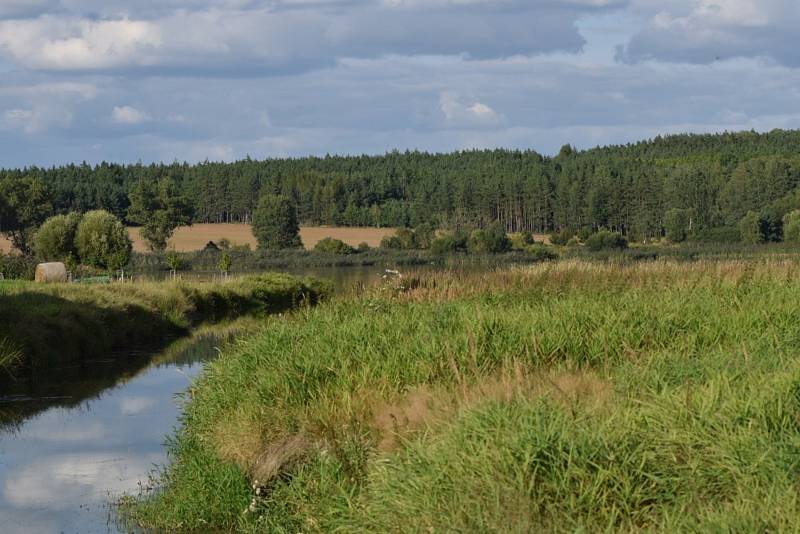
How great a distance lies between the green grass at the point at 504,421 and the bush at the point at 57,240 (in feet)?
168

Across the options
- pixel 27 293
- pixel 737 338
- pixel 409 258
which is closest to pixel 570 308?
pixel 737 338

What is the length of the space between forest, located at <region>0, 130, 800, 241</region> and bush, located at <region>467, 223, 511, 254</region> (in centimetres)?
1798

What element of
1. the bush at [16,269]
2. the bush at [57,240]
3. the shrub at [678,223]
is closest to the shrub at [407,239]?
the shrub at [678,223]

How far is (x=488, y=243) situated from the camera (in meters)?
99.9

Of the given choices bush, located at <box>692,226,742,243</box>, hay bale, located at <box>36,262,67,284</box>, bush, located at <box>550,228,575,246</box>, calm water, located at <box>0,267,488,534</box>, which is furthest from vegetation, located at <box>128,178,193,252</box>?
calm water, located at <box>0,267,488,534</box>

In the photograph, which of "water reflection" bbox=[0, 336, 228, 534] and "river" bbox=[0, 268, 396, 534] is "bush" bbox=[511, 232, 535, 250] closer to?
"river" bbox=[0, 268, 396, 534]

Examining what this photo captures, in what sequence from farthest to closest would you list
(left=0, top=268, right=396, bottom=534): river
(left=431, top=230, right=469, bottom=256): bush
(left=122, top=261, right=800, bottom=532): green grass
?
(left=431, top=230, right=469, bottom=256): bush, (left=0, top=268, right=396, bottom=534): river, (left=122, top=261, right=800, bottom=532): green grass

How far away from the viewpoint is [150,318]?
115 feet

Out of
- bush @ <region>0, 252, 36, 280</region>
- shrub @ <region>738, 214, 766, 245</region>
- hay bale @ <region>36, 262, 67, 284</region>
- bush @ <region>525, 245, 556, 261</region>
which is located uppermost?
hay bale @ <region>36, 262, 67, 284</region>

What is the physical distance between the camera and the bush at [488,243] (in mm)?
98875

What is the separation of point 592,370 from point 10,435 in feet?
33.5

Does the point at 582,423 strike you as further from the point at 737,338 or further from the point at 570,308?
the point at 570,308

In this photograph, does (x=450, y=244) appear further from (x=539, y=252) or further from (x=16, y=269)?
(x=16, y=269)

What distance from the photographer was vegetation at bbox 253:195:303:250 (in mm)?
110375
